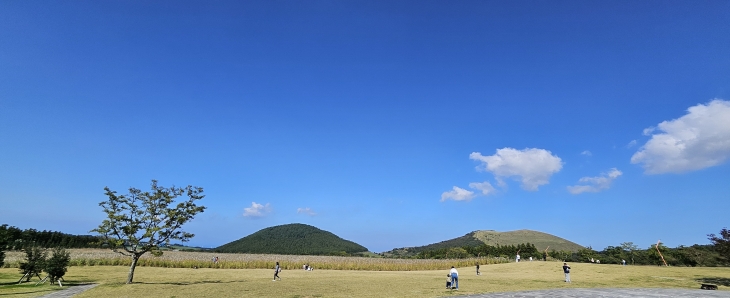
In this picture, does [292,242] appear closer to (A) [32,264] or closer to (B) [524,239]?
(B) [524,239]

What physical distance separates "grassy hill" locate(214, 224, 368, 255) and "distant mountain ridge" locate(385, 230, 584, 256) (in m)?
21.5

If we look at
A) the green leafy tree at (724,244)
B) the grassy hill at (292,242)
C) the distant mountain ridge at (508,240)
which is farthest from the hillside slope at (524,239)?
the green leafy tree at (724,244)

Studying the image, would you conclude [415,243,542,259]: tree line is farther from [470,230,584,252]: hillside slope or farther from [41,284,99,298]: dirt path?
[41,284,99,298]: dirt path

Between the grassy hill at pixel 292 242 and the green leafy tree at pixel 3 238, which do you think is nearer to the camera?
the green leafy tree at pixel 3 238

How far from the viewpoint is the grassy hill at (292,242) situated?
445 feet

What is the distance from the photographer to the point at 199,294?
2075 centimetres

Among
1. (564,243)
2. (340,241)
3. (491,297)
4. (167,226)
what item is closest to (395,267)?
(167,226)

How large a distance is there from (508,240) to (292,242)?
8684 centimetres

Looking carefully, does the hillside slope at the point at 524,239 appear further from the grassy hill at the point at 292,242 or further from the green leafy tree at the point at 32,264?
the green leafy tree at the point at 32,264

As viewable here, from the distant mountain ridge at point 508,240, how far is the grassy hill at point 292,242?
2146 centimetres

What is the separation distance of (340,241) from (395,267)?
105474mm

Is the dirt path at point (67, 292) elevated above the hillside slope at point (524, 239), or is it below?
below

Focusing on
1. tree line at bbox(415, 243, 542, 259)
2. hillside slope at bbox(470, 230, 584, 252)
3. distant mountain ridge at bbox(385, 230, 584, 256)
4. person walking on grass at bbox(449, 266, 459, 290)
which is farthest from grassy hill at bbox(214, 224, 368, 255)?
person walking on grass at bbox(449, 266, 459, 290)

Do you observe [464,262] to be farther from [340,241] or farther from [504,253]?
[340,241]
